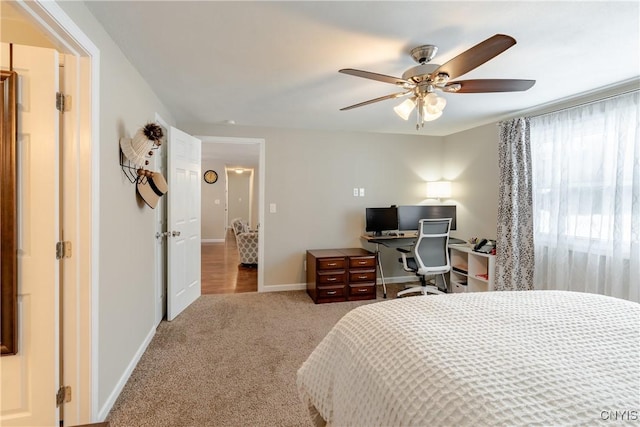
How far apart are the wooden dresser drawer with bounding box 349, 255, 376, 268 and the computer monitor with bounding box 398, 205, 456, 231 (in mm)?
650

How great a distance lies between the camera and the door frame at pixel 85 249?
1591mm

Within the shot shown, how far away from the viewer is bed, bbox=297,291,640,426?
812 mm

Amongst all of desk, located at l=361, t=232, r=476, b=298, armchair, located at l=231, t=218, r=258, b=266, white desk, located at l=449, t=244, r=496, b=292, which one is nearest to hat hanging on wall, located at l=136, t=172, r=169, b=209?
desk, located at l=361, t=232, r=476, b=298

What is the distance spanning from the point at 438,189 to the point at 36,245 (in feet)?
15.2

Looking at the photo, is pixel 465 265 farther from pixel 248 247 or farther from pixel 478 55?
pixel 248 247

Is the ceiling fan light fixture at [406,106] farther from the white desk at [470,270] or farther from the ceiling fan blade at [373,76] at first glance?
the white desk at [470,270]

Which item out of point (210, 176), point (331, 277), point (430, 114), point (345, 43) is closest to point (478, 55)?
point (430, 114)

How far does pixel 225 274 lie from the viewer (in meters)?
5.32

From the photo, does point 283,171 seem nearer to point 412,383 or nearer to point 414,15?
point 414,15

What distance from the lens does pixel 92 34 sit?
5.42 feet

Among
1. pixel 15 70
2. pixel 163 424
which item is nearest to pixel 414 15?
pixel 15 70

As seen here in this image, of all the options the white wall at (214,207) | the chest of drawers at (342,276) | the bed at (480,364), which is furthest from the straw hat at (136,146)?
the white wall at (214,207)

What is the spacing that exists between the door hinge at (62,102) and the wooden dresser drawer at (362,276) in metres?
3.22

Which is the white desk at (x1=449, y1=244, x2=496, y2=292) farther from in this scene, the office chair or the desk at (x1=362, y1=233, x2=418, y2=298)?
the desk at (x1=362, y1=233, x2=418, y2=298)
